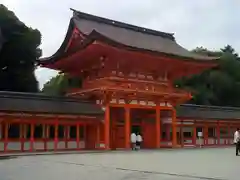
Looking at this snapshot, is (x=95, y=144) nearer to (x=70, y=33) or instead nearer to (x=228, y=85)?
(x=70, y=33)

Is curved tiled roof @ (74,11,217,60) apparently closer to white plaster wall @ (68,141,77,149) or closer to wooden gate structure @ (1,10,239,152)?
wooden gate structure @ (1,10,239,152)

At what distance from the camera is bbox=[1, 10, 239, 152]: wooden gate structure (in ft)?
86.5

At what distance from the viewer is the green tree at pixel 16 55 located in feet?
129

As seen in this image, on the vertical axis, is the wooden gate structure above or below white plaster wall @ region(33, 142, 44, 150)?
above

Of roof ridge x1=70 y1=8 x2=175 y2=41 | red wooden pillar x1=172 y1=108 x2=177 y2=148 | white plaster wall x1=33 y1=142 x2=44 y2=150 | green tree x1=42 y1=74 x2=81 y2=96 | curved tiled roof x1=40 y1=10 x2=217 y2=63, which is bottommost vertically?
white plaster wall x1=33 y1=142 x2=44 y2=150

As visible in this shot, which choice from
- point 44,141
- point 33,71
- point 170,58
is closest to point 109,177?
point 44,141

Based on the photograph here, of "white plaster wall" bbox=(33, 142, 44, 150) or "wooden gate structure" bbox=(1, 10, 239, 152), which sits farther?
"wooden gate structure" bbox=(1, 10, 239, 152)

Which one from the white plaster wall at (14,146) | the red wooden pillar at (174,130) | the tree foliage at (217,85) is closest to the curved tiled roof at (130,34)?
the red wooden pillar at (174,130)

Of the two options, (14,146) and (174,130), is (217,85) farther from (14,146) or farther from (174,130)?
(14,146)

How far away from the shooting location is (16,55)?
3950 cm

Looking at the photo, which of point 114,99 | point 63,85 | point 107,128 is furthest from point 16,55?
point 107,128

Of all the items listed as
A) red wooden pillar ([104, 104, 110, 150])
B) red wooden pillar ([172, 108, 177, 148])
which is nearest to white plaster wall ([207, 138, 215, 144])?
red wooden pillar ([172, 108, 177, 148])

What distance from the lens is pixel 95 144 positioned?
1115 inches

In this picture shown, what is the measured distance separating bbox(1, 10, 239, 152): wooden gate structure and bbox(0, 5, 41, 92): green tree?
6804mm
